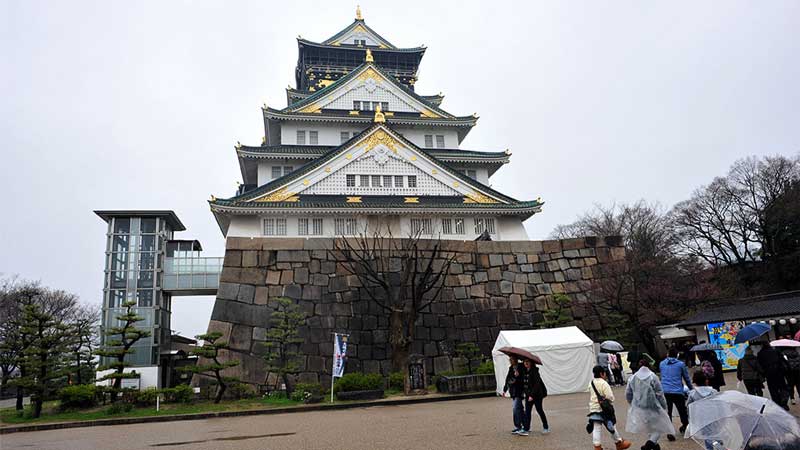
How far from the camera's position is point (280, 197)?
78.3ft

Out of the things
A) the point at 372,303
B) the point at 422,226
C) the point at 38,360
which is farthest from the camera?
the point at 422,226

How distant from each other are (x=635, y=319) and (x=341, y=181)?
1423 centimetres

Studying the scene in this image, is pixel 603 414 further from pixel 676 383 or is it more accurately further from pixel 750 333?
pixel 750 333

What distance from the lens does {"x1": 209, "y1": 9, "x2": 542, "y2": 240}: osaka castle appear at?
2403 cm

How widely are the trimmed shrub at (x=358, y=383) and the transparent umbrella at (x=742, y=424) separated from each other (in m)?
13.6

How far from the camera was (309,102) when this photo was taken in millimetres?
29875

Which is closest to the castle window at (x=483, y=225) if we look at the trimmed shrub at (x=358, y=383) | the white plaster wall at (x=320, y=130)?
the white plaster wall at (x=320, y=130)

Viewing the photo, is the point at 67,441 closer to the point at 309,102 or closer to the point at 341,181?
the point at 341,181

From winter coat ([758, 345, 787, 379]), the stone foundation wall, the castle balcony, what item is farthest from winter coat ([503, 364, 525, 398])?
the castle balcony

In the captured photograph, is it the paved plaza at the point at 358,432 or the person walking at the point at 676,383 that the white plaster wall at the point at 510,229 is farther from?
the person walking at the point at 676,383

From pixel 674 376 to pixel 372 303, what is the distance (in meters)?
15.7

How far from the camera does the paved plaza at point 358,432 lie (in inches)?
333

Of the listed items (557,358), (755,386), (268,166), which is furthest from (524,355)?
(268,166)

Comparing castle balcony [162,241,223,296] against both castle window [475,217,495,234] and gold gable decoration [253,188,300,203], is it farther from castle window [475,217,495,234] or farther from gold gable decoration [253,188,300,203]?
castle window [475,217,495,234]
